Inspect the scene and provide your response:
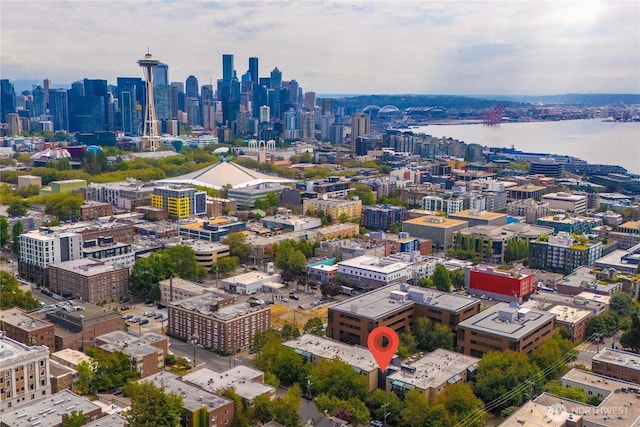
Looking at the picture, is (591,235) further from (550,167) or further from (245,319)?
(550,167)

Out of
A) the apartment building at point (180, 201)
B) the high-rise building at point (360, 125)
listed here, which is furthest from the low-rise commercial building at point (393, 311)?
the high-rise building at point (360, 125)

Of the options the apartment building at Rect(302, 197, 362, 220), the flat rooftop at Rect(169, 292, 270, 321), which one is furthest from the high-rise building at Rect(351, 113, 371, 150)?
the flat rooftop at Rect(169, 292, 270, 321)

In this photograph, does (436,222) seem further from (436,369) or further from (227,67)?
(227,67)

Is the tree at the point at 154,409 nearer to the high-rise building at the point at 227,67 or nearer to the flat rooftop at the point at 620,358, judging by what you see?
the flat rooftop at the point at 620,358

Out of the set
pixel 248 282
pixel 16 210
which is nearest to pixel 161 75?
pixel 16 210

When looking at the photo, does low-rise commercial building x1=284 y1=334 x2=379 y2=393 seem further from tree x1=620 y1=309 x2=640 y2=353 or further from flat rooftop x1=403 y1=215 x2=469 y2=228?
flat rooftop x1=403 y1=215 x2=469 y2=228

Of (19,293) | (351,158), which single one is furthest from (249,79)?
(19,293)

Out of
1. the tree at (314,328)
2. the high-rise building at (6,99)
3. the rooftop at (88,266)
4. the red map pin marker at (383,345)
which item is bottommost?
the tree at (314,328)
